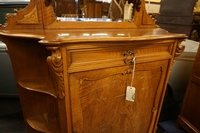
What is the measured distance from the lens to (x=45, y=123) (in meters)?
0.94

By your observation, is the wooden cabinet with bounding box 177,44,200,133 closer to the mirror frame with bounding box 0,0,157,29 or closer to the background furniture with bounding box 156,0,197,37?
the mirror frame with bounding box 0,0,157,29

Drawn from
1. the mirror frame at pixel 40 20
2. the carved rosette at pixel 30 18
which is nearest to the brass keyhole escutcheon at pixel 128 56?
the mirror frame at pixel 40 20

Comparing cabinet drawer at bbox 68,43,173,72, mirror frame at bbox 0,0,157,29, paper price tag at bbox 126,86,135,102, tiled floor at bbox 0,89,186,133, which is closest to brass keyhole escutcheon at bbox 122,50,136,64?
cabinet drawer at bbox 68,43,173,72

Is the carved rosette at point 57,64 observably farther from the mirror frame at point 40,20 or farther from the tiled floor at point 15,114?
the tiled floor at point 15,114

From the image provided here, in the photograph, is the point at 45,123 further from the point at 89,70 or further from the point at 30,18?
the point at 30,18

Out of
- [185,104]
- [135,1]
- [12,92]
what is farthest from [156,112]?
[12,92]

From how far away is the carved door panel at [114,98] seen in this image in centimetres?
68

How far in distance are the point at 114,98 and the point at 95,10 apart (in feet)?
1.75

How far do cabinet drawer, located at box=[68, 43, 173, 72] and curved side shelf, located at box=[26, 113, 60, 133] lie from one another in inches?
19.3

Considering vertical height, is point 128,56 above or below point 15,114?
above

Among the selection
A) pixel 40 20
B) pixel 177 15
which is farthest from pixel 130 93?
pixel 177 15

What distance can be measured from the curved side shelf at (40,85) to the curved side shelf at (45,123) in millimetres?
277

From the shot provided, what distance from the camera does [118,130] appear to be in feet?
2.95

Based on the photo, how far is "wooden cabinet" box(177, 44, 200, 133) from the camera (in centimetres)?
112
